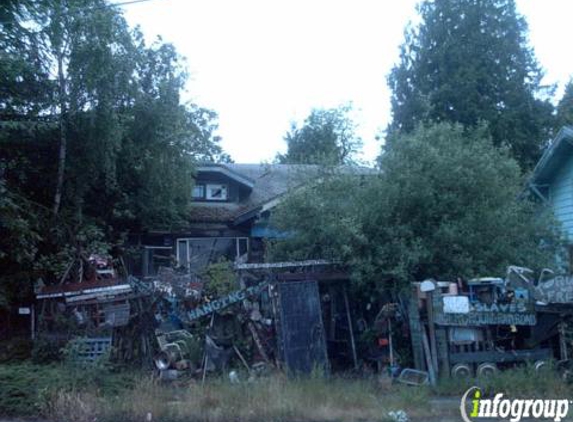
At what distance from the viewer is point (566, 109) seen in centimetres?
3297

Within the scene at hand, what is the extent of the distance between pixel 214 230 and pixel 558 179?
1156cm

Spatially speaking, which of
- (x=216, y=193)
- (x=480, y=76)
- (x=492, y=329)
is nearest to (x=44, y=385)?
(x=492, y=329)

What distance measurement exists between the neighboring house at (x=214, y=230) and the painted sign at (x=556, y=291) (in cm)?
1081

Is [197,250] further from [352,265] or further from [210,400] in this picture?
[210,400]

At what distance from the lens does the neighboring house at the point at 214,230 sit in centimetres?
2247

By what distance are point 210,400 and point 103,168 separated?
9.10 metres

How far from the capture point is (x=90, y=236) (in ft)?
54.5

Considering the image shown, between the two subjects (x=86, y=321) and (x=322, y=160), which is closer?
(x=86, y=321)

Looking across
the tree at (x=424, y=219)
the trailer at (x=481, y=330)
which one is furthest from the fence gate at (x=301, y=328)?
the trailer at (x=481, y=330)

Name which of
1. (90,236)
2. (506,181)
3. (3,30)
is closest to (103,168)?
(90,236)

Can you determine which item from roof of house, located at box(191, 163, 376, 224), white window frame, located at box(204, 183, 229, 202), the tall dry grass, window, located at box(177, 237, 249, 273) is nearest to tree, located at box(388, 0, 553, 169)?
roof of house, located at box(191, 163, 376, 224)

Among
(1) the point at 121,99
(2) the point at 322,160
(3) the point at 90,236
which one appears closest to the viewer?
(2) the point at 322,160

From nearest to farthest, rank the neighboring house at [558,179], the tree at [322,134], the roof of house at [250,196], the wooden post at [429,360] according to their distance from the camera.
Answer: the wooden post at [429,360]
the neighboring house at [558,179]
the roof of house at [250,196]
the tree at [322,134]

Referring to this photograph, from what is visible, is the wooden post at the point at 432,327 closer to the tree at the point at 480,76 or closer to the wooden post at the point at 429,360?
the wooden post at the point at 429,360
